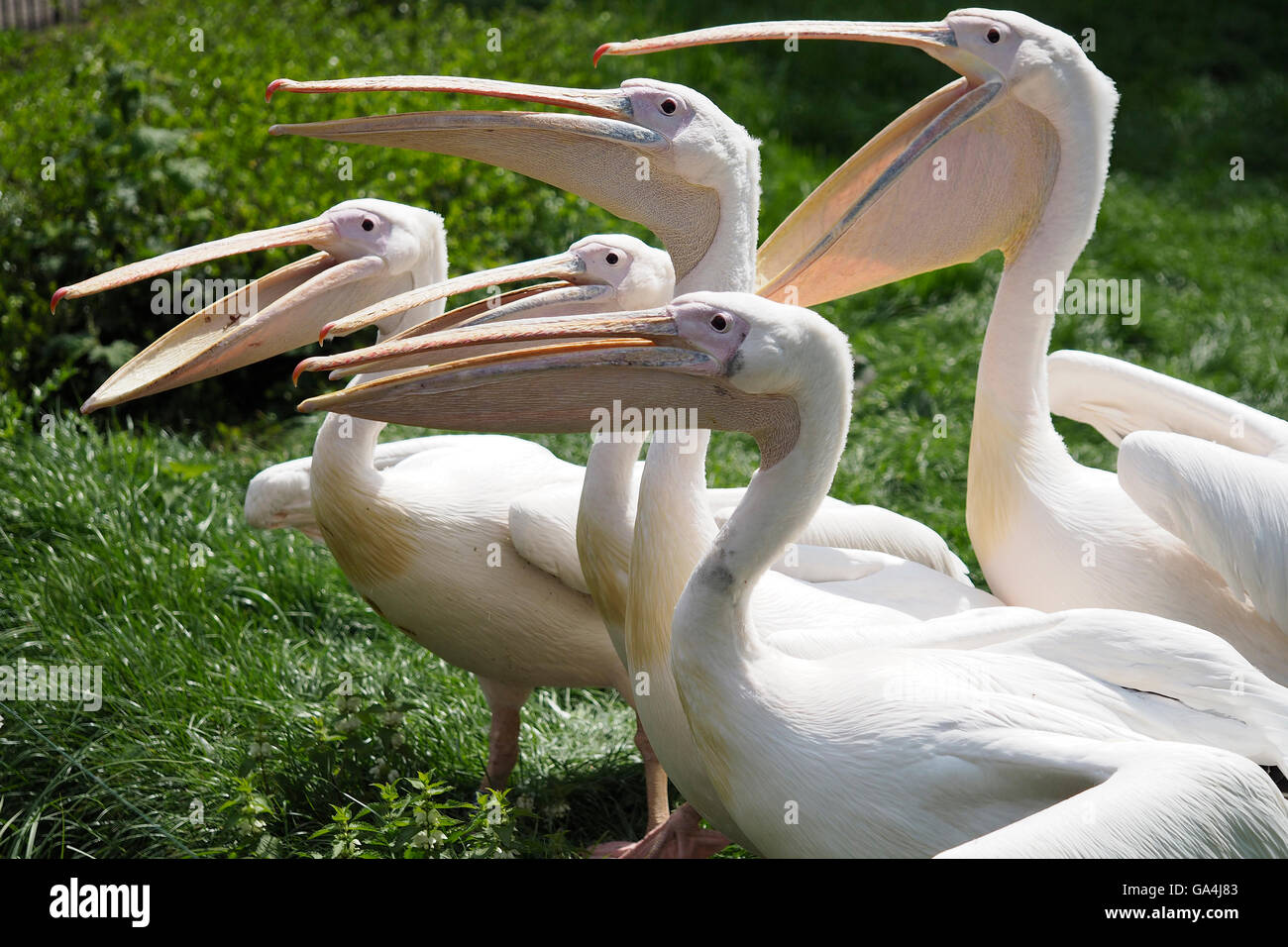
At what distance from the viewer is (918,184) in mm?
3477

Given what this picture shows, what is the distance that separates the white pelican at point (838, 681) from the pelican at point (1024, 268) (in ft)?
1.70

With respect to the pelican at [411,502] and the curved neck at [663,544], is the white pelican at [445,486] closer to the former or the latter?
the pelican at [411,502]

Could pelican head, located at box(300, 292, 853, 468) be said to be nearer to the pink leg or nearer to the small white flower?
the pink leg

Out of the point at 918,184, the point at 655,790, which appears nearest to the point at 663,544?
the point at 655,790

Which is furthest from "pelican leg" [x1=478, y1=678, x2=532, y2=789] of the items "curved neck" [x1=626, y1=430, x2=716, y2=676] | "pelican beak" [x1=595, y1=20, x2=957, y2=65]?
"pelican beak" [x1=595, y1=20, x2=957, y2=65]

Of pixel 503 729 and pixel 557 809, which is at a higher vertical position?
pixel 503 729

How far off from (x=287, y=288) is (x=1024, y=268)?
6.37 feet

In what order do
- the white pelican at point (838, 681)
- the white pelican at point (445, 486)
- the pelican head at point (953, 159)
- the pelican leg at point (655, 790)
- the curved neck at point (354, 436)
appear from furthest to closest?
the pelican leg at point (655, 790) → the curved neck at point (354, 436) → the white pelican at point (445, 486) → the pelican head at point (953, 159) → the white pelican at point (838, 681)

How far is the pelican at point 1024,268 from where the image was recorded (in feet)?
10.6

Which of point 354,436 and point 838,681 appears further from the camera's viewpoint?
point 354,436

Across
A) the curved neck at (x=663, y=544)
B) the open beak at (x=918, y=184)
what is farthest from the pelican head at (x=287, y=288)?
the curved neck at (x=663, y=544)

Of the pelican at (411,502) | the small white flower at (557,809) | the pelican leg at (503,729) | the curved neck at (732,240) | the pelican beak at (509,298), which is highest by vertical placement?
the curved neck at (732,240)

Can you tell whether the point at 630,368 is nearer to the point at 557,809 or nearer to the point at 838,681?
the point at 838,681

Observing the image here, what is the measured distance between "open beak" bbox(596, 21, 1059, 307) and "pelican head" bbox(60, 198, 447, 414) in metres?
0.75
